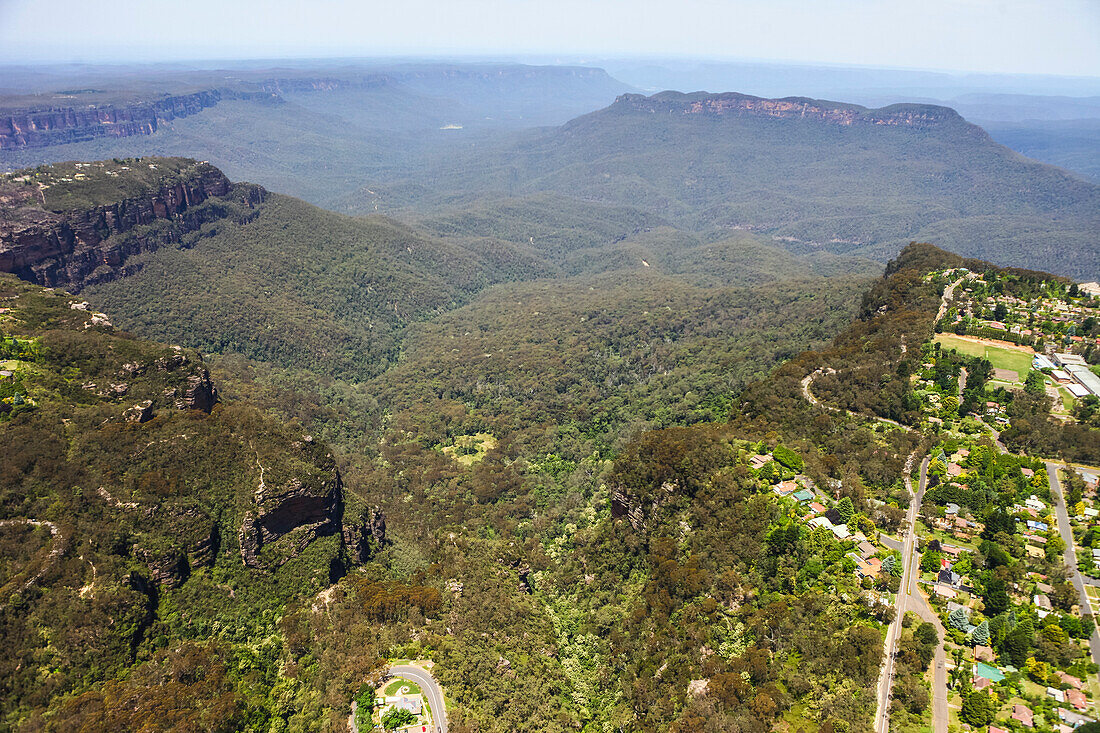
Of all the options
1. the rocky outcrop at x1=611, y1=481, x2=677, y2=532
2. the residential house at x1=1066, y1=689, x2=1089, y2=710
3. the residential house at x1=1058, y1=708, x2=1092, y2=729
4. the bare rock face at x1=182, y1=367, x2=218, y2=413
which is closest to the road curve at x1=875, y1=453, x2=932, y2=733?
the residential house at x1=1058, y1=708, x2=1092, y2=729

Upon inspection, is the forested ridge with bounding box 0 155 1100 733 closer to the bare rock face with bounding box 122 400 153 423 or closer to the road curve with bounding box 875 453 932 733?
the bare rock face with bounding box 122 400 153 423

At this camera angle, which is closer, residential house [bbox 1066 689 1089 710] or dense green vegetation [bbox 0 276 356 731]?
residential house [bbox 1066 689 1089 710]

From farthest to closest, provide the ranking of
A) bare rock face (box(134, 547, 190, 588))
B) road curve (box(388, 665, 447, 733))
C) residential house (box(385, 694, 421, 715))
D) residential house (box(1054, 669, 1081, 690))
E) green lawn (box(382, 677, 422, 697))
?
bare rock face (box(134, 547, 190, 588)) → green lawn (box(382, 677, 422, 697)) → residential house (box(385, 694, 421, 715)) → road curve (box(388, 665, 447, 733)) → residential house (box(1054, 669, 1081, 690))

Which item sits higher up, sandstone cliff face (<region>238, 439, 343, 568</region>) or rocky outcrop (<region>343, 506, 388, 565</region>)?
sandstone cliff face (<region>238, 439, 343, 568</region>)

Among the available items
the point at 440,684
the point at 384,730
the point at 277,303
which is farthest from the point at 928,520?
the point at 277,303

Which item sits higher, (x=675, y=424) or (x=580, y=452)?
(x=675, y=424)

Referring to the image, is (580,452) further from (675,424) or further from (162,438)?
(162,438)

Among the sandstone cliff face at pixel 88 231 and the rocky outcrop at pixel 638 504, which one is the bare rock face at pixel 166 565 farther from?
the sandstone cliff face at pixel 88 231
